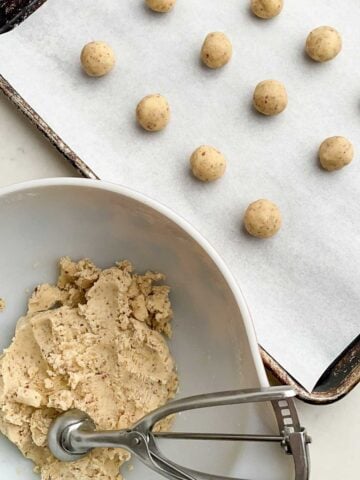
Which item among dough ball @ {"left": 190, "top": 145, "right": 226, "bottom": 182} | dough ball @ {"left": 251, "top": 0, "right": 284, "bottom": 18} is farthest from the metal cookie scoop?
dough ball @ {"left": 251, "top": 0, "right": 284, "bottom": 18}

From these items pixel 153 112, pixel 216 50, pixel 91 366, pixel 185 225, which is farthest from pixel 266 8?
pixel 91 366

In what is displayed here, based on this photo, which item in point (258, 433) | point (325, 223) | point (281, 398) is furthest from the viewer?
point (325, 223)

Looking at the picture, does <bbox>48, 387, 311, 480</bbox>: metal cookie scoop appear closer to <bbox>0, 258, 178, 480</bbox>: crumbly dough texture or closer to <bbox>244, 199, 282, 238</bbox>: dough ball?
<bbox>0, 258, 178, 480</bbox>: crumbly dough texture

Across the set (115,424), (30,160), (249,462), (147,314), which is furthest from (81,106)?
(249,462)

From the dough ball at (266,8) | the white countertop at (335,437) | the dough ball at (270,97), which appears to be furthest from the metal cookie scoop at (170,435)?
the dough ball at (266,8)

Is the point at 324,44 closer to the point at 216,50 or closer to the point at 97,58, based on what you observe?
the point at 216,50

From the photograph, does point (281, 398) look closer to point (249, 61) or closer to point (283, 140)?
point (283, 140)
